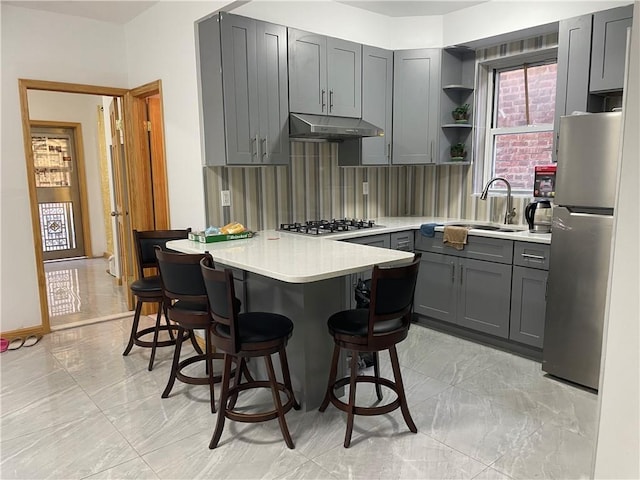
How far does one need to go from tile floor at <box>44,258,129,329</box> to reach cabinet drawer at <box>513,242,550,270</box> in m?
3.69

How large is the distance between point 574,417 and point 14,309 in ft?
13.7

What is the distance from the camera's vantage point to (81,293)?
5449 millimetres

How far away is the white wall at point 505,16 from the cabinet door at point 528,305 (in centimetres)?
188

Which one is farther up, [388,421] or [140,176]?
[140,176]

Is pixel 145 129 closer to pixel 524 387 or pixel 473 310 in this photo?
pixel 473 310

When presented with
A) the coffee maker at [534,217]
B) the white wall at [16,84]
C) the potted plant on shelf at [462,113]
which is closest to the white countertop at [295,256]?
the coffee maker at [534,217]

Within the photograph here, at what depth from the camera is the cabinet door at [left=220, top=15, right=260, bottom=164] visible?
321cm

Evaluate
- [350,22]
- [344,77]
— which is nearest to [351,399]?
[344,77]

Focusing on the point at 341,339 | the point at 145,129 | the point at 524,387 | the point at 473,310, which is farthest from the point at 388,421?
the point at 145,129

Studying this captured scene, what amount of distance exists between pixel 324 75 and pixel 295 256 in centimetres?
187

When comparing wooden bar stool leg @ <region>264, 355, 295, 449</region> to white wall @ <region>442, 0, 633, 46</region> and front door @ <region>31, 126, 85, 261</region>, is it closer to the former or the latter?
white wall @ <region>442, 0, 633, 46</region>

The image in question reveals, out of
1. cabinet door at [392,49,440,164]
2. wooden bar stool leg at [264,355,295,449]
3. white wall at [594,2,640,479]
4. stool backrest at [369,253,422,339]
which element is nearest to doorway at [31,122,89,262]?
cabinet door at [392,49,440,164]

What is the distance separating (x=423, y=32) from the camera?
4301 millimetres

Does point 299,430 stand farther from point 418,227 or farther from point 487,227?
point 487,227
